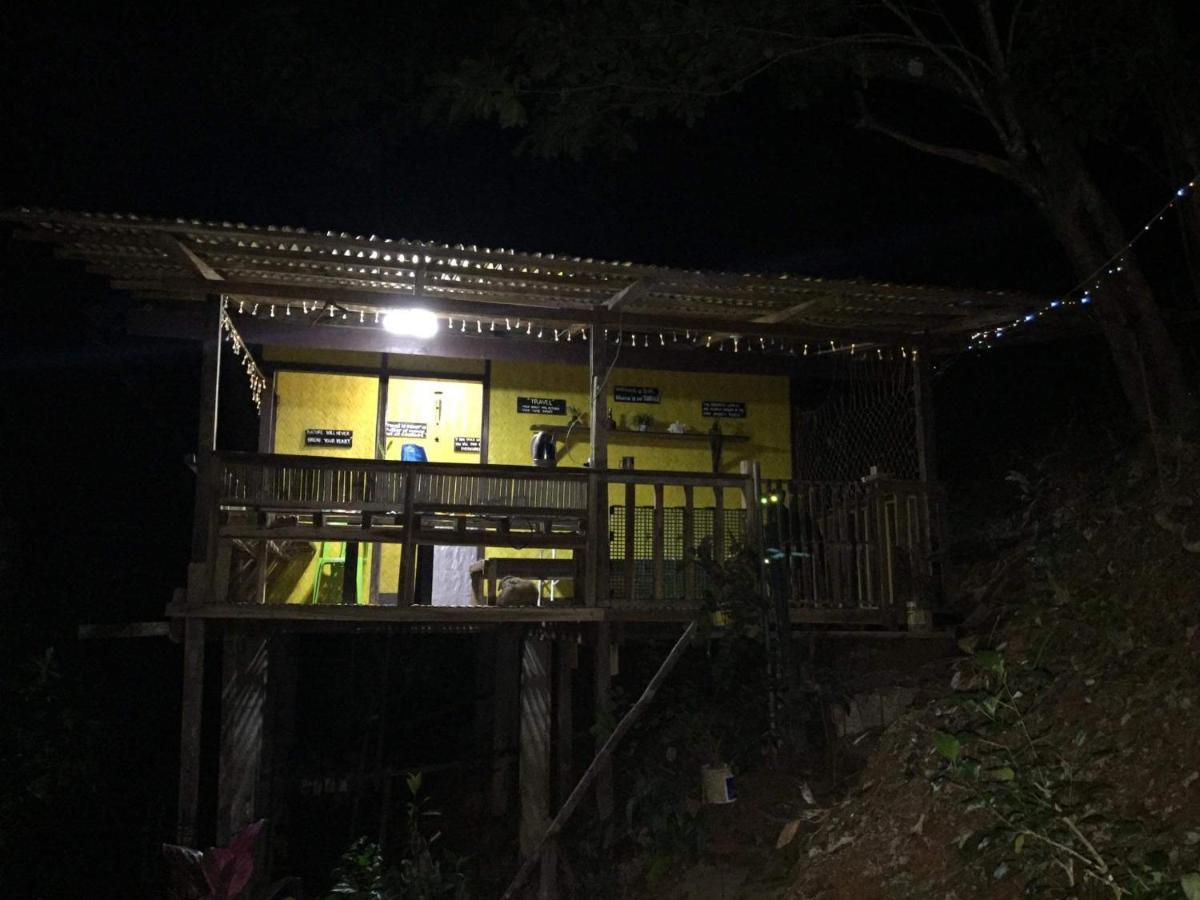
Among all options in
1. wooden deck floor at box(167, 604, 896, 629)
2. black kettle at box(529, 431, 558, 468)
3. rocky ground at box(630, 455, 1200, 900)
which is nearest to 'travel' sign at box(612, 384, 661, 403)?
black kettle at box(529, 431, 558, 468)

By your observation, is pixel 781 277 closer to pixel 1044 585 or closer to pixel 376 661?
pixel 1044 585

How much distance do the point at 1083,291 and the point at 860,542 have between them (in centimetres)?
281

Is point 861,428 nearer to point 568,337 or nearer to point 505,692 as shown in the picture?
point 568,337

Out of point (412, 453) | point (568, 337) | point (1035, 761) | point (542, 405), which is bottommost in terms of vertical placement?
point (1035, 761)

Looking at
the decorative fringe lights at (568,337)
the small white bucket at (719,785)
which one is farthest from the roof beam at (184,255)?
the small white bucket at (719,785)

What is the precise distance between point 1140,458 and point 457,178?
41.1 ft

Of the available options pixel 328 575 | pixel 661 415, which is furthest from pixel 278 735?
pixel 661 415

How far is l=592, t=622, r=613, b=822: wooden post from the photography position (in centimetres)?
816

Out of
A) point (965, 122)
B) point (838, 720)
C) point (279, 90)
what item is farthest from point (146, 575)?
point (965, 122)

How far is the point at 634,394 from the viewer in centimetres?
1114

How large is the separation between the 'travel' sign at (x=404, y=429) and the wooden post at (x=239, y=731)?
2559 mm

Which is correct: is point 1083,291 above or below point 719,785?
above

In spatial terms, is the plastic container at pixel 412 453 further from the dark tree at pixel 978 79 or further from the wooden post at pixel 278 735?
the dark tree at pixel 978 79

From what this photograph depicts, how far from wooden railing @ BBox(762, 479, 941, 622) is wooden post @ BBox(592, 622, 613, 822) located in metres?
1.66
